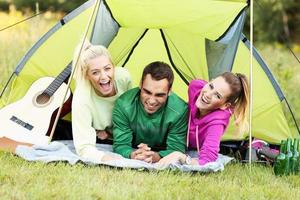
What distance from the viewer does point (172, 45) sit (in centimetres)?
464

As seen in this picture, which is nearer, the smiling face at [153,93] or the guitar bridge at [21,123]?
the smiling face at [153,93]

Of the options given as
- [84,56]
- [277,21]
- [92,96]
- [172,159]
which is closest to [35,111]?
[92,96]

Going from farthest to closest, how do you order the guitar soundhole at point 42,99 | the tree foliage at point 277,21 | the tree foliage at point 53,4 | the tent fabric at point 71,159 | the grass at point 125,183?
the tree foliage at point 53,4 → the tree foliage at point 277,21 → the guitar soundhole at point 42,99 → the tent fabric at point 71,159 → the grass at point 125,183

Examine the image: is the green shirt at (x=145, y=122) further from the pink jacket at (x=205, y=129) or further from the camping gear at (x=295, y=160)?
the camping gear at (x=295, y=160)

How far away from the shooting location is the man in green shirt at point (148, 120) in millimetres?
3676

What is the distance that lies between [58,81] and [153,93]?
0.80m

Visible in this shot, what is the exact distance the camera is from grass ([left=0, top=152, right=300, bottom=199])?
3.02 metres

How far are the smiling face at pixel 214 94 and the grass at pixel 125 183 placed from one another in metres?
0.37

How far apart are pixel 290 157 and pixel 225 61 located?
0.69m

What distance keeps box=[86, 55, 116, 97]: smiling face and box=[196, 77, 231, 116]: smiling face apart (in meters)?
0.49

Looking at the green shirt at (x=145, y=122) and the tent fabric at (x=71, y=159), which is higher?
the green shirt at (x=145, y=122)

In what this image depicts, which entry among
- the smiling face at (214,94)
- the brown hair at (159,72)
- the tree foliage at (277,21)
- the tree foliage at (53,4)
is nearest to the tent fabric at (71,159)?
the smiling face at (214,94)

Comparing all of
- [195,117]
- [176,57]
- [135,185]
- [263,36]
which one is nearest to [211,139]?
[195,117]

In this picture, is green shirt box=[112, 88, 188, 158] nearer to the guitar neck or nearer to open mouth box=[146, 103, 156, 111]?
open mouth box=[146, 103, 156, 111]
